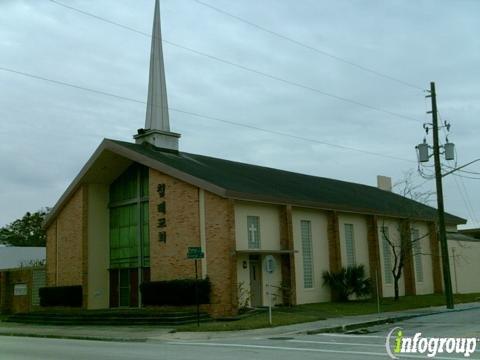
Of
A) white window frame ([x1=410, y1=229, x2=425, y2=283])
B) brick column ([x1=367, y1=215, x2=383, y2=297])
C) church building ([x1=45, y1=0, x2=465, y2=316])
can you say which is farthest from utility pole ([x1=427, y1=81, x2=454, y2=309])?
white window frame ([x1=410, y1=229, x2=425, y2=283])

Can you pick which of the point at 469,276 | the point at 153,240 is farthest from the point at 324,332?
the point at 469,276

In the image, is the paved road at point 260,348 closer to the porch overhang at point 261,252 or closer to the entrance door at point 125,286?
the porch overhang at point 261,252

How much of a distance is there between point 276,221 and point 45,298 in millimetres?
14042

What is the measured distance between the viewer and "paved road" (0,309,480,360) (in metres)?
14.6

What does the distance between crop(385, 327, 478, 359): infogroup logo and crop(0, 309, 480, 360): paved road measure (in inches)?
10.3

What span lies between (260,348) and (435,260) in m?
29.7

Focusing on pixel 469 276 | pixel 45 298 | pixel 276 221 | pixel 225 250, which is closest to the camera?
pixel 225 250

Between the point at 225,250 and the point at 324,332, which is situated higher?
the point at 225,250

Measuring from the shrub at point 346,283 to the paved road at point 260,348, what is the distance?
11173 mm

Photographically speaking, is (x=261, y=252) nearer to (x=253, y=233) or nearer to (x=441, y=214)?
(x=253, y=233)

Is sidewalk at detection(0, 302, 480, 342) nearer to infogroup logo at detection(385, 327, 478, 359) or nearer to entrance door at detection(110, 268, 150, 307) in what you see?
infogroup logo at detection(385, 327, 478, 359)

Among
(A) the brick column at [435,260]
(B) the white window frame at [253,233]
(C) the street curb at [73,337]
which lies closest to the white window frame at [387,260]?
(A) the brick column at [435,260]

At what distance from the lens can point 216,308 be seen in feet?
92.0

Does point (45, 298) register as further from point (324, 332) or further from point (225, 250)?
point (324, 332)
